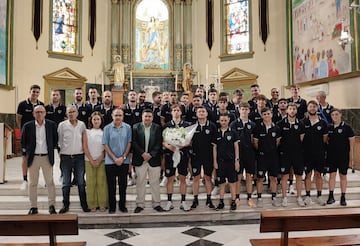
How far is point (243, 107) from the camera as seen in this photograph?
4883 millimetres

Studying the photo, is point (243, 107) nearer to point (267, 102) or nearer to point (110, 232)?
point (267, 102)

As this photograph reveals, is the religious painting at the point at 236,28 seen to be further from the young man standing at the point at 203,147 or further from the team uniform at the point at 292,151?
the young man standing at the point at 203,147

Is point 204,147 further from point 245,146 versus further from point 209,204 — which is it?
point 209,204

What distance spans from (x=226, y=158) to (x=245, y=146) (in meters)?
0.39

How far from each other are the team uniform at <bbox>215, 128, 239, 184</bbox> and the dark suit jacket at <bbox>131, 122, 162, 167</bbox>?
852mm

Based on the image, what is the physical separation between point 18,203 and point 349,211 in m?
4.38

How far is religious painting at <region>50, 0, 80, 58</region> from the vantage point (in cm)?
1219

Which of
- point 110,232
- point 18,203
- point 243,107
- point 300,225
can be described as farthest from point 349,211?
point 18,203

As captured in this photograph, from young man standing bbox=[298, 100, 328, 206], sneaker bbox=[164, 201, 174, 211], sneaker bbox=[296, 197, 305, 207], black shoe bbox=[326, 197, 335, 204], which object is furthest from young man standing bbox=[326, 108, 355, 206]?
sneaker bbox=[164, 201, 174, 211]

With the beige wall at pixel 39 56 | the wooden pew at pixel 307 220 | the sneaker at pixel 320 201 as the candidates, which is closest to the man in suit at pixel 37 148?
the wooden pew at pixel 307 220

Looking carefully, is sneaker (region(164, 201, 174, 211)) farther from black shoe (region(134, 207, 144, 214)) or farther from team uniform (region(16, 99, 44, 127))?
team uniform (region(16, 99, 44, 127))

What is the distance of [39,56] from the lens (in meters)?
11.6

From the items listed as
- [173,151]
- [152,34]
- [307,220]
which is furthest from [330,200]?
[152,34]

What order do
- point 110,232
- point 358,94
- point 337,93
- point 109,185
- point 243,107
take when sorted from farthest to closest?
1. point 337,93
2. point 358,94
3. point 243,107
4. point 109,185
5. point 110,232
